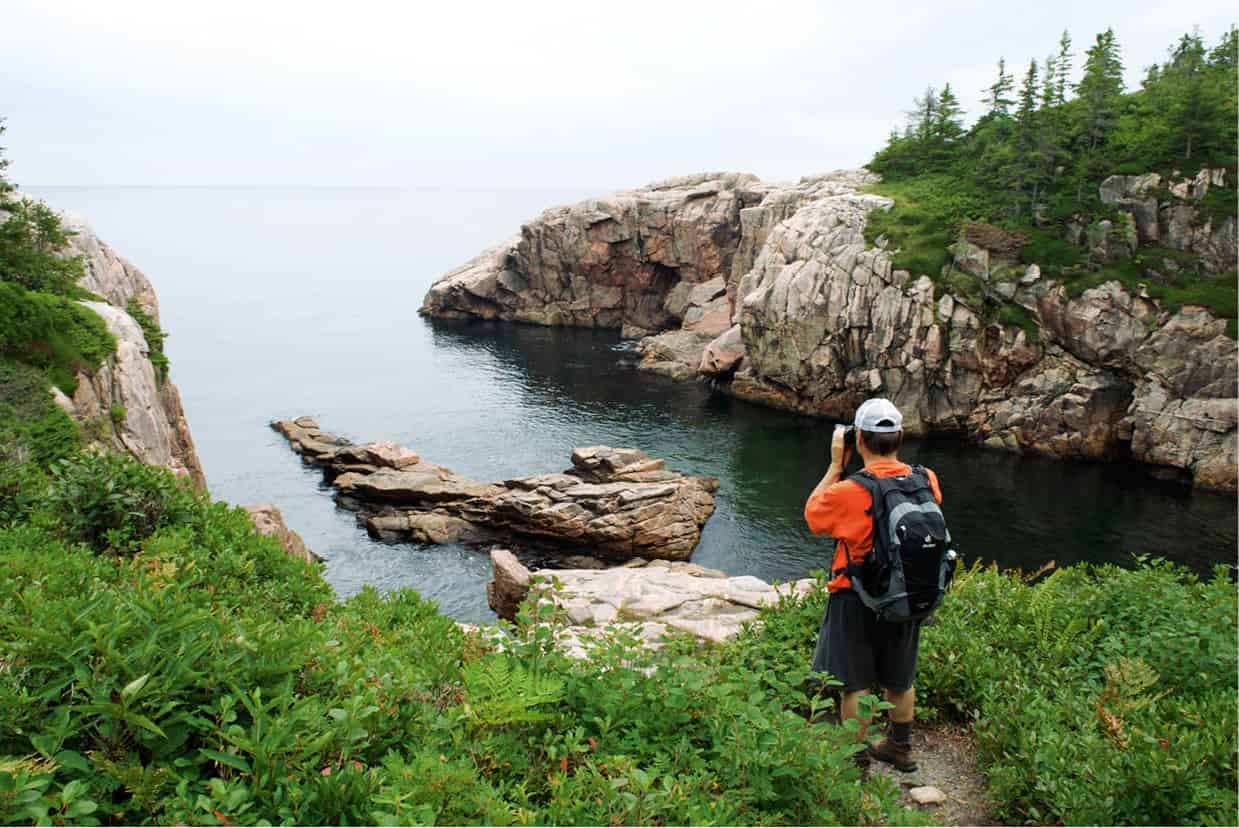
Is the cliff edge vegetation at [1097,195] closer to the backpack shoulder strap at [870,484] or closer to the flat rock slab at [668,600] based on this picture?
the flat rock slab at [668,600]

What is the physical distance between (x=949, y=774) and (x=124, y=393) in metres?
21.1

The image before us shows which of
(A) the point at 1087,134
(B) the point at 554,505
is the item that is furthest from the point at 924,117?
(B) the point at 554,505

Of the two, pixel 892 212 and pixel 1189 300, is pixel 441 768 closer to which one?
pixel 1189 300

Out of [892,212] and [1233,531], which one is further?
[892,212]

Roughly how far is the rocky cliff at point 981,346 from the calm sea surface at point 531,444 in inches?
103

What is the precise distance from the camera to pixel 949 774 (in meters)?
7.33

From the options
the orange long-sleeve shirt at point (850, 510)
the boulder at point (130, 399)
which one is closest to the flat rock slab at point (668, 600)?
the orange long-sleeve shirt at point (850, 510)

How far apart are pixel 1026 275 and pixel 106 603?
185 feet

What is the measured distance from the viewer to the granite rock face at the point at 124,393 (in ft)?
61.8

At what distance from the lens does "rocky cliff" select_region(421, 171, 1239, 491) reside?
44.9m

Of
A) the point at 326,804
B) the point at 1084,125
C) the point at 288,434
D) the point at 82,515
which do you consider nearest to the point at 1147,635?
the point at 326,804

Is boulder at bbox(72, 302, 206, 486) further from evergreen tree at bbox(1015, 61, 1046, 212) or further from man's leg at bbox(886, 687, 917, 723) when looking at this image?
evergreen tree at bbox(1015, 61, 1046, 212)

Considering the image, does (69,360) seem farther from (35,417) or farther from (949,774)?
(949,774)

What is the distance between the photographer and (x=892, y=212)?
5988 cm
